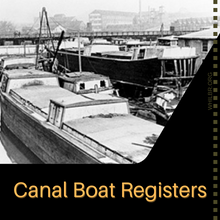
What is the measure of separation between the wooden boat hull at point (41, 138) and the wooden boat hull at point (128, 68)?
678 centimetres

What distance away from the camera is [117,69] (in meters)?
18.5

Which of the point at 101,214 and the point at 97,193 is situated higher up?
the point at 97,193

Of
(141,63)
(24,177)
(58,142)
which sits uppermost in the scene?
(141,63)

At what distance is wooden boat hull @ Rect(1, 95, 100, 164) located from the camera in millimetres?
7395

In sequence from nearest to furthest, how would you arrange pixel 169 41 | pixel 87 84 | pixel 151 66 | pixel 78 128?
pixel 78 128
pixel 87 84
pixel 151 66
pixel 169 41

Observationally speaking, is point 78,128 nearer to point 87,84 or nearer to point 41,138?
point 41,138

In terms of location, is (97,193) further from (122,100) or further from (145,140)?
(122,100)

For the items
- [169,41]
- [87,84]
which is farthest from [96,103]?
[169,41]

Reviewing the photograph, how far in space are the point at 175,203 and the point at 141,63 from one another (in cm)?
1350

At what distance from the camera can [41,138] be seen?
30.2 feet

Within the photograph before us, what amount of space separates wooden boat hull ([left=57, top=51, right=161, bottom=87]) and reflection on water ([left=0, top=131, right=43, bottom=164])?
7.18 m

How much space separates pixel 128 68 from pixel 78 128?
1020cm

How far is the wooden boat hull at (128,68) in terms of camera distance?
16.3 meters

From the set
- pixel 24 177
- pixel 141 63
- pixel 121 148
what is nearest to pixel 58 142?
pixel 121 148
